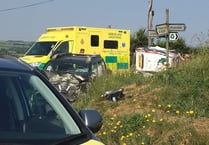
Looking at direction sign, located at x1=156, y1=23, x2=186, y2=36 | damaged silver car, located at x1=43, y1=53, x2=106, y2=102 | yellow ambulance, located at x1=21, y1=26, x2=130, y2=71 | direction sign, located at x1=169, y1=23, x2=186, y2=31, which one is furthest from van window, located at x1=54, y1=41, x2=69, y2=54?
direction sign, located at x1=169, y1=23, x2=186, y2=31

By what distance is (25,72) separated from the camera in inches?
177

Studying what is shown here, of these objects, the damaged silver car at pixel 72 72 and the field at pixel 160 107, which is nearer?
the field at pixel 160 107

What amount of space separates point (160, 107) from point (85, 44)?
13883 millimetres

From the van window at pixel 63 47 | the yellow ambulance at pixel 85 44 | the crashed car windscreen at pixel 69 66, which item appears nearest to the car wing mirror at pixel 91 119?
the crashed car windscreen at pixel 69 66

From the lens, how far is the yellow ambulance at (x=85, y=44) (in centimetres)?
2231

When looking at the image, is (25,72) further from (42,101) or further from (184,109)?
(184,109)

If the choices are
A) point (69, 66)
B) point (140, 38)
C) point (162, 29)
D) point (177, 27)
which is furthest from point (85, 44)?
point (140, 38)

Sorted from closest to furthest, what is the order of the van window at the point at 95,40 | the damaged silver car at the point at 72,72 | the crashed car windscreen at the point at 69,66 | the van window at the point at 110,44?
1. the damaged silver car at the point at 72,72
2. the crashed car windscreen at the point at 69,66
3. the van window at the point at 95,40
4. the van window at the point at 110,44

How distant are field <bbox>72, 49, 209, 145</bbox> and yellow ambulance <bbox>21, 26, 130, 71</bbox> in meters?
9.03

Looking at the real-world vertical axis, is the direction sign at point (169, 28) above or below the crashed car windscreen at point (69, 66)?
above

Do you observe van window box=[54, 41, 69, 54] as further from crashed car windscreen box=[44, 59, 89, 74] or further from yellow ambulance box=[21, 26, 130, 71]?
crashed car windscreen box=[44, 59, 89, 74]

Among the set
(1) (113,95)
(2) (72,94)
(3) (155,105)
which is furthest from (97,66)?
(3) (155,105)

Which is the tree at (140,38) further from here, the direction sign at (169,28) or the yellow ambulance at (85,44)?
the direction sign at (169,28)

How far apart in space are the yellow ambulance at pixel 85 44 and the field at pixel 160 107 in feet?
29.6
